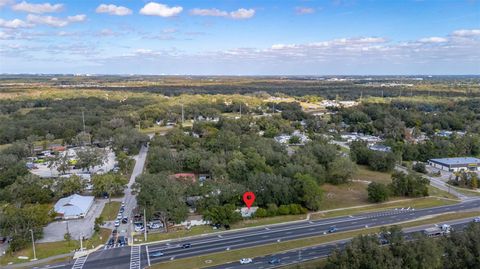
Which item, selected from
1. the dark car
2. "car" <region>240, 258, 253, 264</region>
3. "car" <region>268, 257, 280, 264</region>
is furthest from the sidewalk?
"car" <region>268, 257, 280, 264</region>

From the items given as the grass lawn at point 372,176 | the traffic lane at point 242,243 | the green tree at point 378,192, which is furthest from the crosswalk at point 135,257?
the grass lawn at point 372,176

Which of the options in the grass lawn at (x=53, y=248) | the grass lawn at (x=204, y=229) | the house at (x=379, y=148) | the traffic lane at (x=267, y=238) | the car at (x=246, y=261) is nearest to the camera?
the car at (x=246, y=261)

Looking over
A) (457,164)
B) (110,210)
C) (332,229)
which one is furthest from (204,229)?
(457,164)

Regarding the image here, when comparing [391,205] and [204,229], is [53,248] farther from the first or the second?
[391,205]

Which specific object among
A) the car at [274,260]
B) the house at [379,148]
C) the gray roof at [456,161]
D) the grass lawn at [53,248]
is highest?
Answer: the house at [379,148]

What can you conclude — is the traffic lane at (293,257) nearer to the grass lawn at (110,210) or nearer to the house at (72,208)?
the grass lawn at (110,210)

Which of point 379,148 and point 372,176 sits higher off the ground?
point 379,148

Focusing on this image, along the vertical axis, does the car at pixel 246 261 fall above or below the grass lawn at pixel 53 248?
above

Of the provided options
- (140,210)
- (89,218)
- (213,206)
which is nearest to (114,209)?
(89,218)
